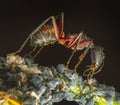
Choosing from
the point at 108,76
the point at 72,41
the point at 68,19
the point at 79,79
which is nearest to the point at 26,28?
the point at 68,19

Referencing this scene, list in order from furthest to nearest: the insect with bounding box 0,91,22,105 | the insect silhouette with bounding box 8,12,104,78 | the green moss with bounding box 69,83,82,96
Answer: the insect silhouette with bounding box 8,12,104,78 → the green moss with bounding box 69,83,82,96 → the insect with bounding box 0,91,22,105

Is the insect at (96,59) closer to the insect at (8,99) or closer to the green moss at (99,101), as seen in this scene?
the green moss at (99,101)

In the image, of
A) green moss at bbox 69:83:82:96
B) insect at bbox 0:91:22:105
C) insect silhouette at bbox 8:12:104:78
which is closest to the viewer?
insect at bbox 0:91:22:105

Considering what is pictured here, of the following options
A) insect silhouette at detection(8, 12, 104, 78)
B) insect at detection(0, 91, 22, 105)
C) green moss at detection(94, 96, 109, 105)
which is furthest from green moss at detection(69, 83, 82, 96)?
insect silhouette at detection(8, 12, 104, 78)

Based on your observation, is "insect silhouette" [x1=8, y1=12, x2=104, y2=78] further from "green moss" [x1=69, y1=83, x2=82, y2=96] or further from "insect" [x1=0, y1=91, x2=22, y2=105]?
"insect" [x1=0, y1=91, x2=22, y2=105]

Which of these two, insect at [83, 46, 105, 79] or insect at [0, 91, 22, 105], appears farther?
insect at [83, 46, 105, 79]

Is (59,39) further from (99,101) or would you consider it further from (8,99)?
(8,99)

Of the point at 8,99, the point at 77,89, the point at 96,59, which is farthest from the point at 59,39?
the point at 8,99

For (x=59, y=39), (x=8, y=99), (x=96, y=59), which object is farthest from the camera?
(x=59, y=39)

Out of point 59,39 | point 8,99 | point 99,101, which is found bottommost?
point 8,99

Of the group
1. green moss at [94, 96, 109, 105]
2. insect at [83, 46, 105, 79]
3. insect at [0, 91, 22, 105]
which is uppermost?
insect at [83, 46, 105, 79]

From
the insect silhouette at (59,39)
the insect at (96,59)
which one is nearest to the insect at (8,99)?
the insect silhouette at (59,39)
